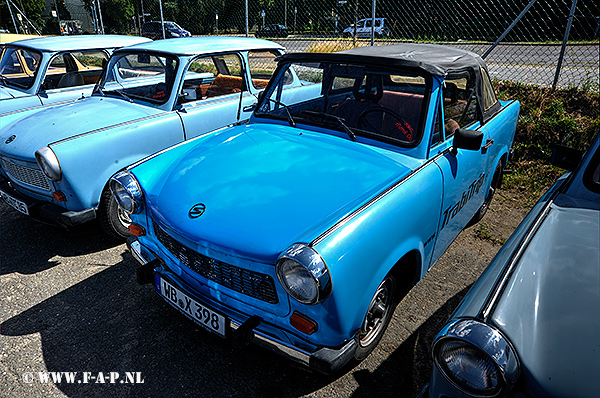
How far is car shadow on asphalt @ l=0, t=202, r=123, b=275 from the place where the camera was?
3389 mm

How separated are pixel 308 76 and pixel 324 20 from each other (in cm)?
598

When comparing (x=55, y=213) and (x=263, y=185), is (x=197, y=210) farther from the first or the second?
(x=55, y=213)

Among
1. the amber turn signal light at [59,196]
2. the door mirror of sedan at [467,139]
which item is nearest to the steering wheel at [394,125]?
the door mirror of sedan at [467,139]

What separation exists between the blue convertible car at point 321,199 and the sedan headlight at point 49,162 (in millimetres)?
889

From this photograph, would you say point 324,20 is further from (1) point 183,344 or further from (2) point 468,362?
(2) point 468,362

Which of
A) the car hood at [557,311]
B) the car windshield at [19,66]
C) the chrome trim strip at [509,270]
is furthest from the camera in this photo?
the car windshield at [19,66]

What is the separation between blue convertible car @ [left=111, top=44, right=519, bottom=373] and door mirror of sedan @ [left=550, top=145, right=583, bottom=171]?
0.51m

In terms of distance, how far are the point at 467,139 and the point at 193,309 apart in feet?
6.53

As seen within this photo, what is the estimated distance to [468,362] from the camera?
1.35 metres

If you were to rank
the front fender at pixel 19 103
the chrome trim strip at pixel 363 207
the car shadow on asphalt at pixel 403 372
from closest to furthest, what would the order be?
the chrome trim strip at pixel 363 207 → the car shadow on asphalt at pixel 403 372 → the front fender at pixel 19 103

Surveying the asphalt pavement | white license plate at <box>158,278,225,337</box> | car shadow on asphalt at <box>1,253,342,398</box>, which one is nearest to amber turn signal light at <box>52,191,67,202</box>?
the asphalt pavement

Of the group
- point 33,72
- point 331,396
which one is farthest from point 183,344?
point 33,72

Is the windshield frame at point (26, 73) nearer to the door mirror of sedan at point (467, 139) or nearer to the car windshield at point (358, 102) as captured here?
the car windshield at point (358, 102)

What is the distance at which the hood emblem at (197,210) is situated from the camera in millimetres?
2117
